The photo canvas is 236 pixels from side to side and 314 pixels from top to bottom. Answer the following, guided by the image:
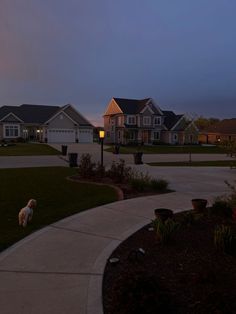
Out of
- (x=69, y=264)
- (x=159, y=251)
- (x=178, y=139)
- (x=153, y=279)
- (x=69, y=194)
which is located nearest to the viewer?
(x=153, y=279)

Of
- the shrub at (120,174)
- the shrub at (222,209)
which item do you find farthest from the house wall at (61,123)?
the shrub at (222,209)

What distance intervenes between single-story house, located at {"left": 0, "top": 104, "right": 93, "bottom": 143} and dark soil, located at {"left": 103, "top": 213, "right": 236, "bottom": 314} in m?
55.9

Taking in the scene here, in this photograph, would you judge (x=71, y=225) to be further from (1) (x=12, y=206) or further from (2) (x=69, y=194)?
(2) (x=69, y=194)

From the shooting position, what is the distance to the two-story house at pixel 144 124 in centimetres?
6191

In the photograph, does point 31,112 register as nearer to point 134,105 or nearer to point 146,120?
point 134,105

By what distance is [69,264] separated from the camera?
17.2 ft

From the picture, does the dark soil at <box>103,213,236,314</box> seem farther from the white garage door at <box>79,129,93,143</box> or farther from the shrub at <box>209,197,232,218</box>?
the white garage door at <box>79,129,93,143</box>

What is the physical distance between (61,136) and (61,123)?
238cm

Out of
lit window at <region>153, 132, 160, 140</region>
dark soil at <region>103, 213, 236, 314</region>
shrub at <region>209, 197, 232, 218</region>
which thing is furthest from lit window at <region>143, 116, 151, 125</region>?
dark soil at <region>103, 213, 236, 314</region>

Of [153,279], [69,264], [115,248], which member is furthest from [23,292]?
[115,248]

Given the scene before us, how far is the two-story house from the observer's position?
61906 mm

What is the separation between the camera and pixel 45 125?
6038 cm

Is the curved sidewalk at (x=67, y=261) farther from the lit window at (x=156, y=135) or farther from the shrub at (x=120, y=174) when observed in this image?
the lit window at (x=156, y=135)

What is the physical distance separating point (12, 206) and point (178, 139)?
59.1 meters
